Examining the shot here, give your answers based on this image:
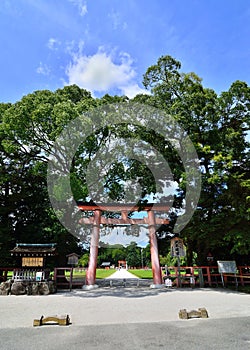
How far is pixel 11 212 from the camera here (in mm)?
18109

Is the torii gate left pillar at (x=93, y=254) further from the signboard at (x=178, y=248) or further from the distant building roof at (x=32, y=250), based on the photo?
the signboard at (x=178, y=248)

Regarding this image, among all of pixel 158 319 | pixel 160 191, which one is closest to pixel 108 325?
pixel 158 319

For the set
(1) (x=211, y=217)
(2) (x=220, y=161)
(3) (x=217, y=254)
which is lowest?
(3) (x=217, y=254)

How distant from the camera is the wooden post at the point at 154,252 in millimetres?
14336

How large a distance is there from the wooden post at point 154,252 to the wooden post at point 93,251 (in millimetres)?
3041

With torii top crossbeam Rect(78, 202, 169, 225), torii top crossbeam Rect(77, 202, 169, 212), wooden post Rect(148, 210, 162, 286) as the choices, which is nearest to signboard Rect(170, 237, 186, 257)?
wooden post Rect(148, 210, 162, 286)

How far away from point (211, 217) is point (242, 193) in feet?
6.96

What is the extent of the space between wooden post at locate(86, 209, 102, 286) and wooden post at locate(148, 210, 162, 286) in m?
3.04

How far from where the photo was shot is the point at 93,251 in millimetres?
14633

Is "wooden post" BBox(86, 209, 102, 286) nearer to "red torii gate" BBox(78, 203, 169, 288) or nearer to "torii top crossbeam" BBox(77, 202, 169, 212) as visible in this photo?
"red torii gate" BBox(78, 203, 169, 288)

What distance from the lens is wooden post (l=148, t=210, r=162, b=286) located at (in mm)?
14336

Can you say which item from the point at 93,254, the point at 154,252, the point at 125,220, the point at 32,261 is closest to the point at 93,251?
the point at 93,254

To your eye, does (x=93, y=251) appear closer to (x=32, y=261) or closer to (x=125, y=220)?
(x=125, y=220)

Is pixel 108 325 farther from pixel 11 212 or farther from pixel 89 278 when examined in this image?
pixel 11 212
